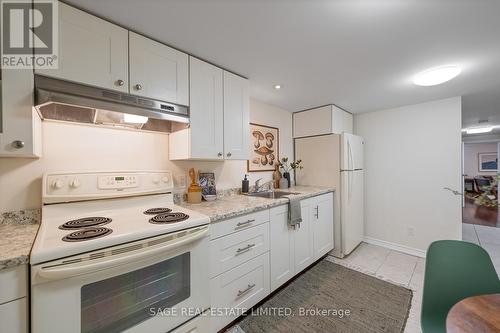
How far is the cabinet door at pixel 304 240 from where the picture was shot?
7.22 ft

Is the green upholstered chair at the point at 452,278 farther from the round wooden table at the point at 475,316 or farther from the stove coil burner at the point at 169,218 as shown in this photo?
the stove coil burner at the point at 169,218

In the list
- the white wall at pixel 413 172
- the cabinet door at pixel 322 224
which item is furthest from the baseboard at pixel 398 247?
the cabinet door at pixel 322 224

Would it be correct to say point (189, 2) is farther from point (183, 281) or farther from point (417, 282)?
point (417, 282)

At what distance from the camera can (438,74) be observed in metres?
1.85

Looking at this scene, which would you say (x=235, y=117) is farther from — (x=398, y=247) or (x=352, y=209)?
(x=398, y=247)

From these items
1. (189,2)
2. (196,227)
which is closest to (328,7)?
(189,2)

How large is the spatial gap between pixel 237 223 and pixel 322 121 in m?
2.12

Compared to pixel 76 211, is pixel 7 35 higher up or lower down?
higher up

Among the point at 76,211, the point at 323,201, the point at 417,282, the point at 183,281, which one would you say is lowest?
the point at 417,282

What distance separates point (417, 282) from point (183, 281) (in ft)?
8.24

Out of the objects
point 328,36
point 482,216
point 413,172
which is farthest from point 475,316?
point 482,216

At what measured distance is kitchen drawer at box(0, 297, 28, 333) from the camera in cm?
76

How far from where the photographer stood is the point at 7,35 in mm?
990

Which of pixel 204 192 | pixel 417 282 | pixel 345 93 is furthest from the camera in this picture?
pixel 345 93
